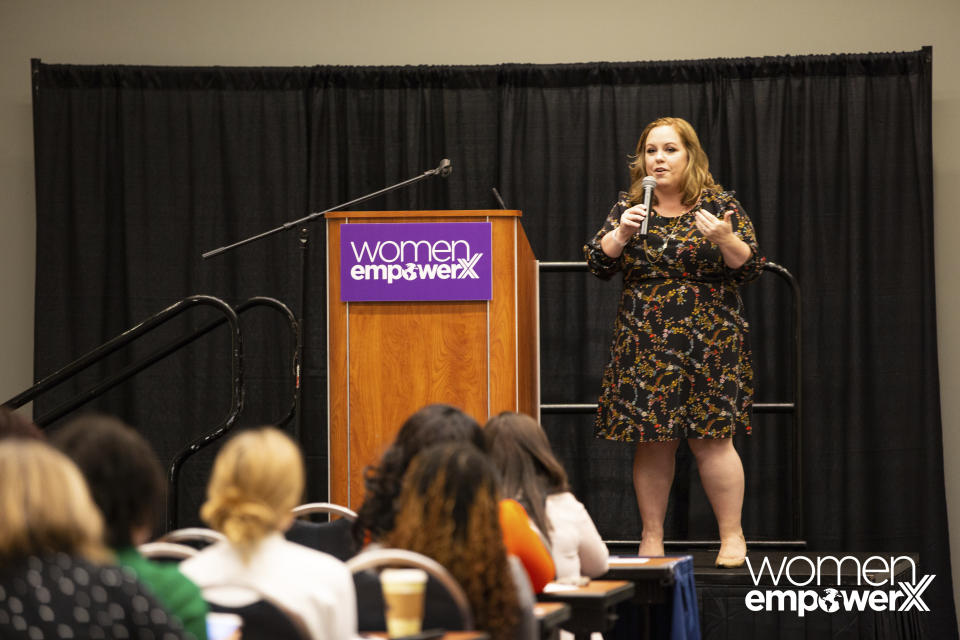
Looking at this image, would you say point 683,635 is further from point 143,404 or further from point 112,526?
point 143,404

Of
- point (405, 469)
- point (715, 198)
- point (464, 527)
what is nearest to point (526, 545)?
point (405, 469)

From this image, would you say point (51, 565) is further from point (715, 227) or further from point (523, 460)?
point (715, 227)

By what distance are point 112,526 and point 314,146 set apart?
468cm

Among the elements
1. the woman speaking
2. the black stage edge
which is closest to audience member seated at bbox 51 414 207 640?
the woman speaking

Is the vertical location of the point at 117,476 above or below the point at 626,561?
above

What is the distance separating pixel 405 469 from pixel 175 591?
811mm

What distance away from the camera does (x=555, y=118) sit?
21.0 ft

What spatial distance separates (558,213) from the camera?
638 cm

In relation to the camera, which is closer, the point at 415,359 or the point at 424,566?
the point at 424,566

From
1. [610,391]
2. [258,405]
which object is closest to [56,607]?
[610,391]

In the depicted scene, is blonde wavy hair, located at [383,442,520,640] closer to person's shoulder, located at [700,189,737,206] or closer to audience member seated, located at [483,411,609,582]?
audience member seated, located at [483,411,609,582]

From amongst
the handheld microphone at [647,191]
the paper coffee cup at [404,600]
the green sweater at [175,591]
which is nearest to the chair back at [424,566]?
the paper coffee cup at [404,600]

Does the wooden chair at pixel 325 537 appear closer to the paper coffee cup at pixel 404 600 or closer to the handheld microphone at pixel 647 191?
the paper coffee cup at pixel 404 600
